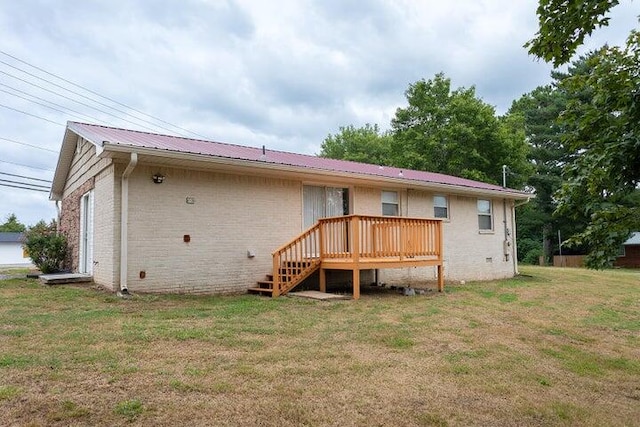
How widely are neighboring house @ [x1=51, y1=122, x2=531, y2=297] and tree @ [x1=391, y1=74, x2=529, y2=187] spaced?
60.2ft

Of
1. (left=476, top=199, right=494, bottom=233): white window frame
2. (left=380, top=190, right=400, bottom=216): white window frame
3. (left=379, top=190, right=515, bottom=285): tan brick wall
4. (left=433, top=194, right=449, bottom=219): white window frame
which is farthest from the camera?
(left=476, top=199, right=494, bottom=233): white window frame

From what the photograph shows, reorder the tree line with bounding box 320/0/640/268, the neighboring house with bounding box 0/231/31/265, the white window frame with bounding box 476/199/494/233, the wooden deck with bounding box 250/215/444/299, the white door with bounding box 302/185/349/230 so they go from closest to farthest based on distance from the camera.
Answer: the tree line with bounding box 320/0/640/268 → the wooden deck with bounding box 250/215/444/299 → the white door with bounding box 302/185/349/230 → the white window frame with bounding box 476/199/494/233 → the neighboring house with bounding box 0/231/31/265

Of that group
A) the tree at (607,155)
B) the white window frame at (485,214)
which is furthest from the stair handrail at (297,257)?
the white window frame at (485,214)

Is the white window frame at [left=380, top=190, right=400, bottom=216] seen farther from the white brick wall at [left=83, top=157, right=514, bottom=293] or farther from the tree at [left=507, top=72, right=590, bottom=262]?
the tree at [left=507, top=72, right=590, bottom=262]

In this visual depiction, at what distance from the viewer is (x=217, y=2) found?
12.3m

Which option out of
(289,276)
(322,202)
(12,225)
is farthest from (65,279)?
(12,225)

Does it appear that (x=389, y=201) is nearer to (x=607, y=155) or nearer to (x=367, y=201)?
(x=367, y=201)

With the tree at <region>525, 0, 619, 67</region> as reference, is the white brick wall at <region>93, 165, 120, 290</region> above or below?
below

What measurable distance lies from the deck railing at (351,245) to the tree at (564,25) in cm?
530

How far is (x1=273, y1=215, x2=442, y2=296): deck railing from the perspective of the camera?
9.16 metres

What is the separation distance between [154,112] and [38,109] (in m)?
6.02

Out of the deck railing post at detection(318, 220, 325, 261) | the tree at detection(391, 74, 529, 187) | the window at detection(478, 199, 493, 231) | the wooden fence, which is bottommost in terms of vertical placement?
the wooden fence

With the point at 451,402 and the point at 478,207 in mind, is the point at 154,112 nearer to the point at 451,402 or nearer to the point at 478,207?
the point at 478,207

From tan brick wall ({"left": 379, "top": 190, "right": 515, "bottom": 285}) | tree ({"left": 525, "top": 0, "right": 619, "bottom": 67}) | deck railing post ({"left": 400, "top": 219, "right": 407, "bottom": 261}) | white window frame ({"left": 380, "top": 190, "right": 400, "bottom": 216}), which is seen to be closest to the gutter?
deck railing post ({"left": 400, "top": 219, "right": 407, "bottom": 261})
